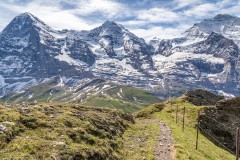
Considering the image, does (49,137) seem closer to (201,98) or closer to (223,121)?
(223,121)

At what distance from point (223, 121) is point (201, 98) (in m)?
31.5

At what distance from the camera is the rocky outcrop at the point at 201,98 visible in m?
97.8

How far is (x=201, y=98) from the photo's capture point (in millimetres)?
100312

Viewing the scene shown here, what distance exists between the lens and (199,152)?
140 feet

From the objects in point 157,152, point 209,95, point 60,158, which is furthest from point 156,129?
point 209,95

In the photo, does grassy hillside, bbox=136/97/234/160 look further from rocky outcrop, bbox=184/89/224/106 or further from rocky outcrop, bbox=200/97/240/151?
rocky outcrop, bbox=184/89/224/106

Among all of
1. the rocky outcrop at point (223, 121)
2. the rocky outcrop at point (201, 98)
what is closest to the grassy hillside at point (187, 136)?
the rocky outcrop at point (223, 121)

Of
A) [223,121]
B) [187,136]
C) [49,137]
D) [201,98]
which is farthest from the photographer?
[201,98]

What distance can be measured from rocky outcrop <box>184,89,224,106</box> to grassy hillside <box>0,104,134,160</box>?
211ft

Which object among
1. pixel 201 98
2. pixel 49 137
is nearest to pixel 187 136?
pixel 49 137

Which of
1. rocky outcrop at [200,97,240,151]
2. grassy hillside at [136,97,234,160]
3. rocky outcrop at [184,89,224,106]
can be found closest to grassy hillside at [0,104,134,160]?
grassy hillside at [136,97,234,160]

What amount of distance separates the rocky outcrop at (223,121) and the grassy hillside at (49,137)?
110 feet

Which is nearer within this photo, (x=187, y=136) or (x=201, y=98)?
(x=187, y=136)

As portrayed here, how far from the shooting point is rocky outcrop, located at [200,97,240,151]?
63750mm
